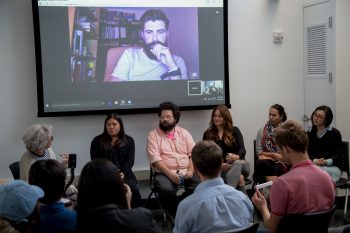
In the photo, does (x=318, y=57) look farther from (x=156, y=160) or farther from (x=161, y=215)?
(x=161, y=215)

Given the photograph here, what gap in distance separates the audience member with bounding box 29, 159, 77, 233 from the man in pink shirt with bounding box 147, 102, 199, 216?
6.87 ft

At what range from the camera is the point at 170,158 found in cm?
450

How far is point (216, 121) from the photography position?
4688 millimetres

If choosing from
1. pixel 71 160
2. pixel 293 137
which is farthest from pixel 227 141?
pixel 293 137

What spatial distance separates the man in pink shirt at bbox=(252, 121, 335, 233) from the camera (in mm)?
2268

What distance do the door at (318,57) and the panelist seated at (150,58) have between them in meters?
1.68

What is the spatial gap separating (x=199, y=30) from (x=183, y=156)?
1.54 metres

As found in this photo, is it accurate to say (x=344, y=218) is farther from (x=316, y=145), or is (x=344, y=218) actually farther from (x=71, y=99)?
(x=71, y=99)

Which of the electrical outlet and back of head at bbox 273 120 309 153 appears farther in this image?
the electrical outlet

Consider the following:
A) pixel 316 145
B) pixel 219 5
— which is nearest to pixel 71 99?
pixel 219 5

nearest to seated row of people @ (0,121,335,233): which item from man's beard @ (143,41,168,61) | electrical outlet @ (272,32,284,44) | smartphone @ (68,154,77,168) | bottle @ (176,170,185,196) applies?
smartphone @ (68,154,77,168)

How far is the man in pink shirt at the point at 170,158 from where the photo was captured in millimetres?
4273

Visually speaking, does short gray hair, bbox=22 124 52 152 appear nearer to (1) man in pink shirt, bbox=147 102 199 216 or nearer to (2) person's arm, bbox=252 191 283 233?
(1) man in pink shirt, bbox=147 102 199 216

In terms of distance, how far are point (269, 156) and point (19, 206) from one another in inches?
131
